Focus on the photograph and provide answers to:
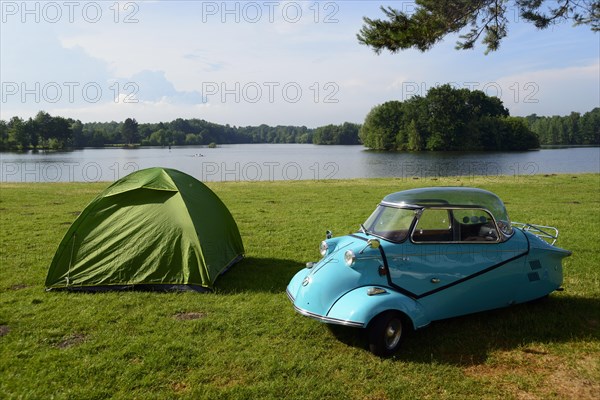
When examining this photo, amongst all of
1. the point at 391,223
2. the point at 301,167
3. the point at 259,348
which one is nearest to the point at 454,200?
the point at 391,223

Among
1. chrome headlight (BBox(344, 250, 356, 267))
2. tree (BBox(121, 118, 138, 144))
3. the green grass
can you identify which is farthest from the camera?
tree (BBox(121, 118, 138, 144))

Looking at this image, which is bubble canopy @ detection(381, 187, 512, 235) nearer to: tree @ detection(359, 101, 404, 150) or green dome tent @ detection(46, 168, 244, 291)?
green dome tent @ detection(46, 168, 244, 291)

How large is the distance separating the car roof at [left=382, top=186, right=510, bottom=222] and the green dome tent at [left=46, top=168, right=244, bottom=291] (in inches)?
142

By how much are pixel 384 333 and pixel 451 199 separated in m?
2.29

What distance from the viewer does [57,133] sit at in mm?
97250

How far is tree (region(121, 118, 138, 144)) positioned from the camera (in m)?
132

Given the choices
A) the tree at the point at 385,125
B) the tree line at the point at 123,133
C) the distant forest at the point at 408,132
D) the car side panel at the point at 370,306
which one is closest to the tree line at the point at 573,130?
the distant forest at the point at 408,132

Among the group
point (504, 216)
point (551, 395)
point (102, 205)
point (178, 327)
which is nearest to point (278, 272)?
point (178, 327)

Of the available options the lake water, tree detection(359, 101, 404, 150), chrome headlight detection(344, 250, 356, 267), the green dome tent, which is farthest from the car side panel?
tree detection(359, 101, 404, 150)

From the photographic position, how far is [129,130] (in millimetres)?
132000

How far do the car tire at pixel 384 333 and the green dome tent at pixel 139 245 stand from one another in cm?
341

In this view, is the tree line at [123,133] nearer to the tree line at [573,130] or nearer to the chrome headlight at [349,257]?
the tree line at [573,130]

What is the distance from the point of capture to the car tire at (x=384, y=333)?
5.20m

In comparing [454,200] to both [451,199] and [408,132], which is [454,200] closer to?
[451,199]
